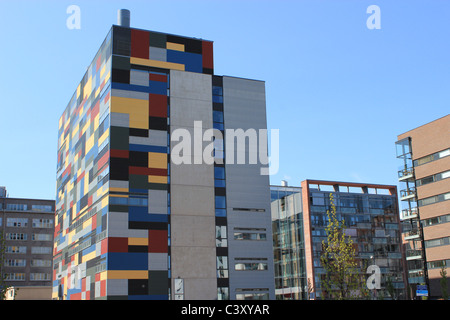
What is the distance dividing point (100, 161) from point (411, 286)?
95238 millimetres

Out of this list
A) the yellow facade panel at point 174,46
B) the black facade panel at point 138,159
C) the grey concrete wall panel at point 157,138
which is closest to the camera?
the black facade panel at point 138,159

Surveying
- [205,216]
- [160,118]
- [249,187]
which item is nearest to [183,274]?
[205,216]

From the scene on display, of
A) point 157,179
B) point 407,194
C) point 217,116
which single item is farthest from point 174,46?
point 407,194

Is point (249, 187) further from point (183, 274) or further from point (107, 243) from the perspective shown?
point (107, 243)

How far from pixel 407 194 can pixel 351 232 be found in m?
45.8

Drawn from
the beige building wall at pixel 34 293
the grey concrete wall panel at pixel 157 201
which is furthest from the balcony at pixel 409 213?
the beige building wall at pixel 34 293

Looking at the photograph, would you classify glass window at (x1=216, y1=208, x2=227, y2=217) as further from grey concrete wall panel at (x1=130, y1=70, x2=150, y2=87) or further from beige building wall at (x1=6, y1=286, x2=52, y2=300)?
beige building wall at (x1=6, y1=286, x2=52, y2=300)

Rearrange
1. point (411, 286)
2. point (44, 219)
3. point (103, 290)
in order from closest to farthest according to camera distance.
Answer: point (103, 290)
point (411, 286)
point (44, 219)

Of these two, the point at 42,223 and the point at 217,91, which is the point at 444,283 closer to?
the point at 217,91

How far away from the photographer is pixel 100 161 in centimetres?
8675

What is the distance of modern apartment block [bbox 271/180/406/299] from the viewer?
120 metres

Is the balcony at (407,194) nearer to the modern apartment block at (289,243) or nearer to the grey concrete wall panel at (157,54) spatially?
the modern apartment block at (289,243)

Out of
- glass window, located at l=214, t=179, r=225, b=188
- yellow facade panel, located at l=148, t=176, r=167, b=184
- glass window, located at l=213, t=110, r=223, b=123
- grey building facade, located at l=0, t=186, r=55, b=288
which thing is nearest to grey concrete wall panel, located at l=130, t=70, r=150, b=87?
glass window, located at l=213, t=110, r=223, b=123

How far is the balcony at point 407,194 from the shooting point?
91894mm
